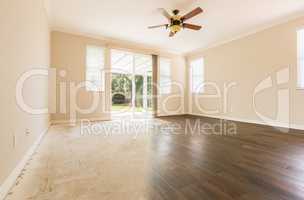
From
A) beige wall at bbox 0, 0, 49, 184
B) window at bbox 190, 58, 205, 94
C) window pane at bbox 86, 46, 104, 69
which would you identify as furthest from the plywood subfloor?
window at bbox 190, 58, 205, 94

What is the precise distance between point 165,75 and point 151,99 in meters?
1.30

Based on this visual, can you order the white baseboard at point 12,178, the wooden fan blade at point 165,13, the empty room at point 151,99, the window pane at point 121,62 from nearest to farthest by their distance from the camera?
the white baseboard at point 12,178
the empty room at point 151,99
the wooden fan blade at point 165,13
the window pane at point 121,62

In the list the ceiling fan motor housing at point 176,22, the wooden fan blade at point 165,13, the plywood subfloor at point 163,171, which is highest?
the wooden fan blade at point 165,13

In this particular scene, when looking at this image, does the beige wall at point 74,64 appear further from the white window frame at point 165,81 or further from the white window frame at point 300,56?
the white window frame at point 300,56

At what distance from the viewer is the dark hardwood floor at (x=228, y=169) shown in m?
1.32

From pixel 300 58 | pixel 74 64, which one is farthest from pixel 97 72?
pixel 300 58

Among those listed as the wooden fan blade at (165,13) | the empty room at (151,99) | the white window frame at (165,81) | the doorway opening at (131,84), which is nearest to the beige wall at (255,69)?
the empty room at (151,99)

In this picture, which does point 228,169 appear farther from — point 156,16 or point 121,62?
point 121,62

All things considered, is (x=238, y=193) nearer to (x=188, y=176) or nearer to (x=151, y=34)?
(x=188, y=176)

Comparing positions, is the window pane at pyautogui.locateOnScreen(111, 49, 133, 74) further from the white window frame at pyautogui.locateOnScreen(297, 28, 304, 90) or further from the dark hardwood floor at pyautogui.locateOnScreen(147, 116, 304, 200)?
the white window frame at pyautogui.locateOnScreen(297, 28, 304, 90)

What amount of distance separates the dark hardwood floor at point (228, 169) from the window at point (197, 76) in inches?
162

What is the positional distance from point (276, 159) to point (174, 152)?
132 cm

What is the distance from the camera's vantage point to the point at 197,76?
6887 millimetres

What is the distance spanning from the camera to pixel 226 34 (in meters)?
5.04
